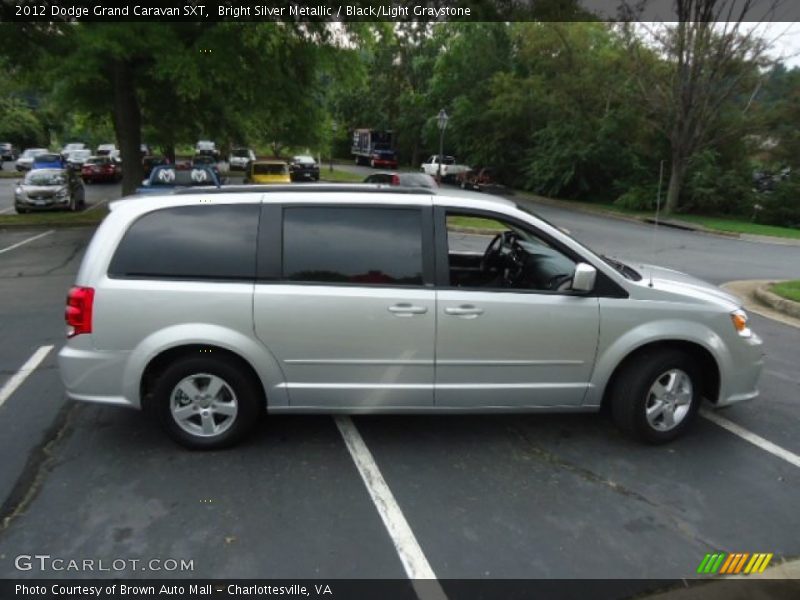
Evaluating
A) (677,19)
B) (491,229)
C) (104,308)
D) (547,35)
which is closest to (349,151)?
(547,35)

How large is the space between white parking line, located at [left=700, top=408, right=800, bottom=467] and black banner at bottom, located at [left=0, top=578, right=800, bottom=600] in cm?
147

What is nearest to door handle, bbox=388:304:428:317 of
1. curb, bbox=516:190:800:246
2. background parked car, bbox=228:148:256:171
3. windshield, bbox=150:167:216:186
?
windshield, bbox=150:167:216:186

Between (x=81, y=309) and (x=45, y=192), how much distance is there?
17705 mm

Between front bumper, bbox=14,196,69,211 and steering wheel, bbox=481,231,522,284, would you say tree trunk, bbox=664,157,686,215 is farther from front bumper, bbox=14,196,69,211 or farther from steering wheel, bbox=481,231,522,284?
steering wheel, bbox=481,231,522,284

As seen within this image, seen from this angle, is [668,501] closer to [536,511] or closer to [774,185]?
[536,511]

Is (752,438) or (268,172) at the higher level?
(268,172)

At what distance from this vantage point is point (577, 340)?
3.98 m

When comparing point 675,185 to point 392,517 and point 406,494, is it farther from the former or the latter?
point 392,517

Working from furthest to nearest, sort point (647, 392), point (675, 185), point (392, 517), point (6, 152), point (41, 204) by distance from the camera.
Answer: point (6, 152), point (675, 185), point (41, 204), point (647, 392), point (392, 517)

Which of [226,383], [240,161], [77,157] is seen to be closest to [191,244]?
[226,383]

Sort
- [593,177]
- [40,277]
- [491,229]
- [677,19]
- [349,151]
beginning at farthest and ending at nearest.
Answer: [349,151] < [593,177] < [677,19] < [491,229] < [40,277]

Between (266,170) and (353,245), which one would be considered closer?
(353,245)

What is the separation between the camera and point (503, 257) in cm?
492

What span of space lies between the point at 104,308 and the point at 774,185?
2982 cm
